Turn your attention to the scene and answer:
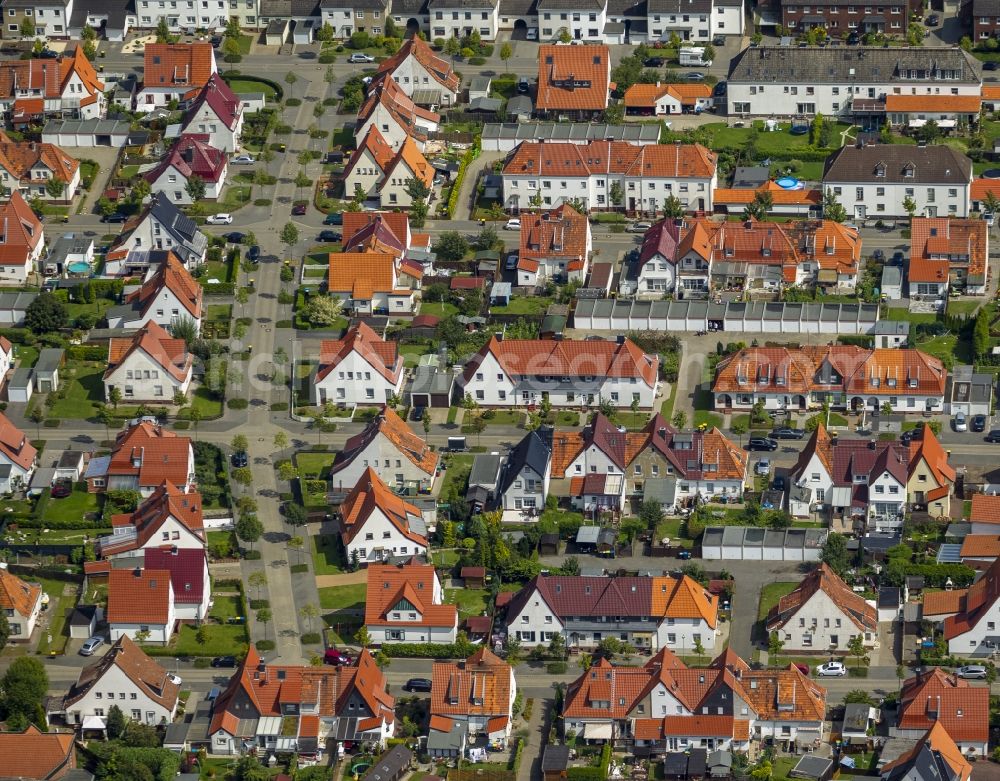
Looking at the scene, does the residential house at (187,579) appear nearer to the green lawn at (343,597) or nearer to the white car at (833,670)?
the green lawn at (343,597)

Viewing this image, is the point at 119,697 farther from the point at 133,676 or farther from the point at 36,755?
the point at 36,755

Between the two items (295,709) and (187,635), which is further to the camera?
(187,635)

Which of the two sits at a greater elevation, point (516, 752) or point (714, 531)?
point (714, 531)

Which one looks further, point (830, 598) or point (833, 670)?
point (830, 598)

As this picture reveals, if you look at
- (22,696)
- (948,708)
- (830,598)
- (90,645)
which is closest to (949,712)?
(948,708)

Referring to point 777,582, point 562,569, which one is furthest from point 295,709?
point 777,582

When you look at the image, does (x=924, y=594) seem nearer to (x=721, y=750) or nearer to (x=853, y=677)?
(x=853, y=677)

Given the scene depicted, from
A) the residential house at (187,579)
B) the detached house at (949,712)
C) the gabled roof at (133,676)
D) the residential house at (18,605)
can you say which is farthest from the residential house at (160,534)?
the detached house at (949,712)
